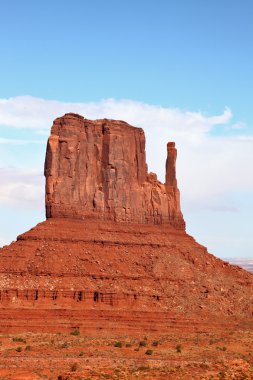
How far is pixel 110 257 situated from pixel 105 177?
37.3 ft

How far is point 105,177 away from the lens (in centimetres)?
11144

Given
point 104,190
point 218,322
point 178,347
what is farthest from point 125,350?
point 104,190

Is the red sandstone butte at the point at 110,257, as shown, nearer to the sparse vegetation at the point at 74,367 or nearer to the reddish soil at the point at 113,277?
the reddish soil at the point at 113,277

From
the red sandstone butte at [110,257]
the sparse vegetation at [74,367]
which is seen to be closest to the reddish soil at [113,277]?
the red sandstone butte at [110,257]

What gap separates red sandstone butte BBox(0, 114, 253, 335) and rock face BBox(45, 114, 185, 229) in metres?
0.11

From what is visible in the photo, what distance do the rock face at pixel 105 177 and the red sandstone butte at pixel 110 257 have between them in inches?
4.5

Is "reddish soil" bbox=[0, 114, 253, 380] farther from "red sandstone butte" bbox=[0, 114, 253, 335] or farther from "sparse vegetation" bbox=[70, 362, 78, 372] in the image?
"sparse vegetation" bbox=[70, 362, 78, 372]

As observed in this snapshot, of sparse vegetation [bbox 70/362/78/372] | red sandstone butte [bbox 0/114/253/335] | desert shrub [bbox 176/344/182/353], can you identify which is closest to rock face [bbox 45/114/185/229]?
red sandstone butte [bbox 0/114/253/335]

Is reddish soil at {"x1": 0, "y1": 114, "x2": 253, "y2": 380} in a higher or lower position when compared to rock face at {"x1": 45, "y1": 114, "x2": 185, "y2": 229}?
lower

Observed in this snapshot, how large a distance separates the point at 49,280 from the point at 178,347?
54.4ft

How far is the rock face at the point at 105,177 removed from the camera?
10744cm

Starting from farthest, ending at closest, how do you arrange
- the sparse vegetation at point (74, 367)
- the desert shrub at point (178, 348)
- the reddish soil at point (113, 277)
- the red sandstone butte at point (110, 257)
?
the red sandstone butte at point (110, 257)
the reddish soil at point (113, 277)
the desert shrub at point (178, 348)
the sparse vegetation at point (74, 367)

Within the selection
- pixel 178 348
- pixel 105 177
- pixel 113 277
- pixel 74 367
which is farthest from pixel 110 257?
pixel 74 367

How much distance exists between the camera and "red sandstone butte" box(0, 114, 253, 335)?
315ft
